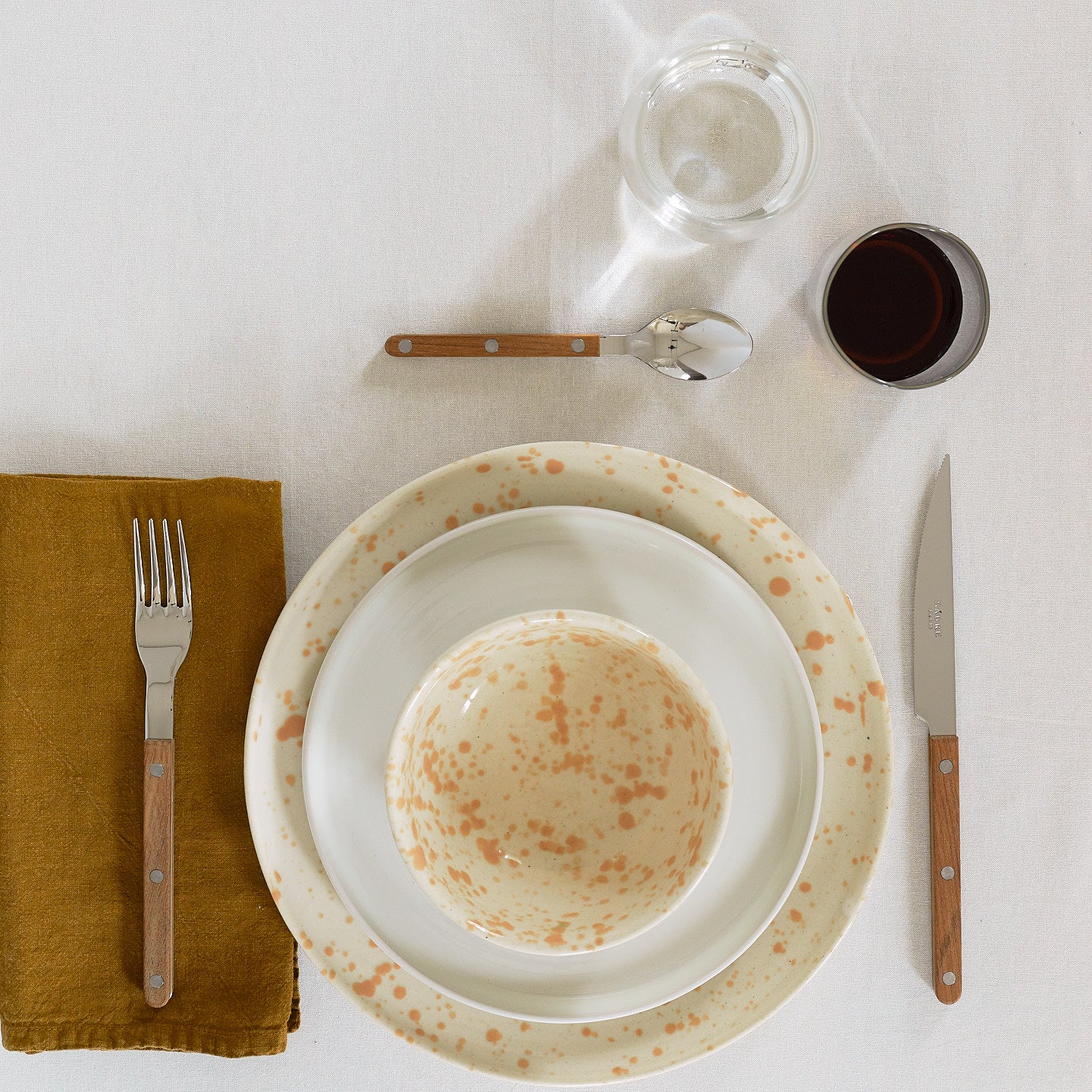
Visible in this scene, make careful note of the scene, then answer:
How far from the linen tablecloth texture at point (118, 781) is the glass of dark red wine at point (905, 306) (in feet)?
1.47

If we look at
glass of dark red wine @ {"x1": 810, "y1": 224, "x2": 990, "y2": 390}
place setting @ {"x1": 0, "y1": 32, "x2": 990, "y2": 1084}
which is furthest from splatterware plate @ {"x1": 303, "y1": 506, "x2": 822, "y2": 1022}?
glass of dark red wine @ {"x1": 810, "y1": 224, "x2": 990, "y2": 390}

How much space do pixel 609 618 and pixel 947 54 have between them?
57cm

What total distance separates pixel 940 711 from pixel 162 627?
61 cm

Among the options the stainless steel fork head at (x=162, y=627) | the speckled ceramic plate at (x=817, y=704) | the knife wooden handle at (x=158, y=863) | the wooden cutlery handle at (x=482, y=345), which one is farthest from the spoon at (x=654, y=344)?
the knife wooden handle at (x=158, y=863)

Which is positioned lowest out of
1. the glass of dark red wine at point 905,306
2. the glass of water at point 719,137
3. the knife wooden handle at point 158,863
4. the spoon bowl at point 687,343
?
the knife wooden handle at point 158,863

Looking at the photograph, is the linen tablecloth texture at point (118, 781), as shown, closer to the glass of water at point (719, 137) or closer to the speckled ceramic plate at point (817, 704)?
the speckled ceramic plate at point (817, 704)

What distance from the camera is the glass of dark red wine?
2.13ft

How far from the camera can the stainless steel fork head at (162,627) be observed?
0.63m

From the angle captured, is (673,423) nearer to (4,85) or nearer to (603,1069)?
(603,1069)

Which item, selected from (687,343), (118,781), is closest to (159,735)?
(118,781)

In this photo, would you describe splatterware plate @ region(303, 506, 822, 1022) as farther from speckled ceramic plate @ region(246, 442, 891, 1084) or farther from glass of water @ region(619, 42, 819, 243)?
glass of water @ region(619, 42, 819, 243)

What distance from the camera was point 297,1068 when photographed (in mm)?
688

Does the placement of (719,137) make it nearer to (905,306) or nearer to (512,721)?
(905,306)

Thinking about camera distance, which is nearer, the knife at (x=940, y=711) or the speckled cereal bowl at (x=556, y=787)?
the speckled cereal bowl at (x=556, y=787)
